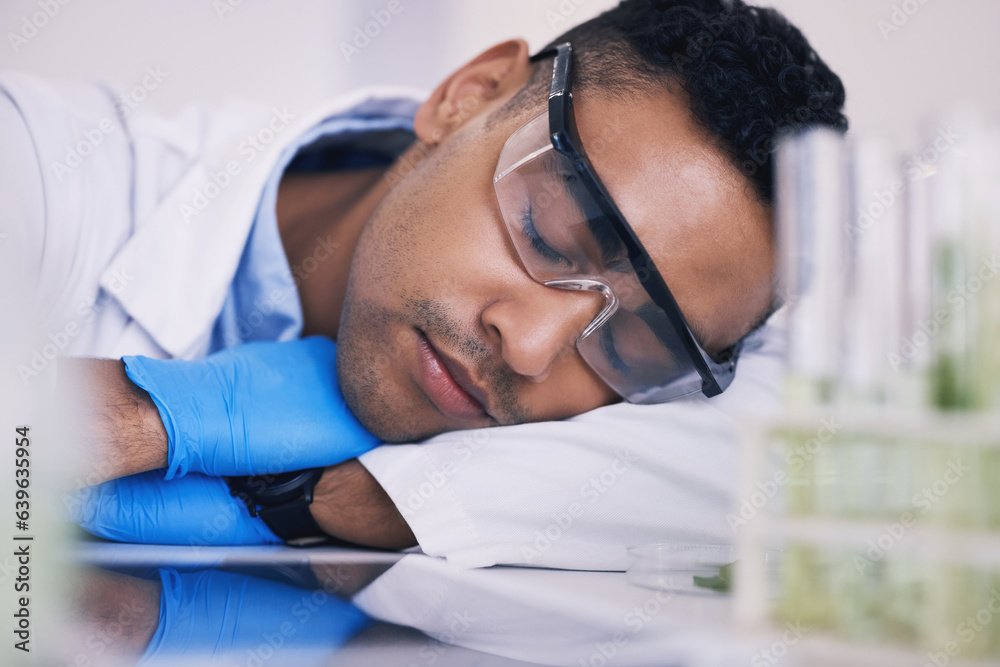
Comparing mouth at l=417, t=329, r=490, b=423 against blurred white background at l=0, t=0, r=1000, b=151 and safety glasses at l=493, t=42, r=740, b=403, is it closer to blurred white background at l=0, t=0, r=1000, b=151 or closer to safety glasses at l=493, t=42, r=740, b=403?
safety glasses at l=493, t=42, r=740, b=403

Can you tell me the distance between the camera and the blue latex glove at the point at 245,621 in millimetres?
374

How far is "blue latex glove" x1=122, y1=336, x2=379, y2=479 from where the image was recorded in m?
0.77

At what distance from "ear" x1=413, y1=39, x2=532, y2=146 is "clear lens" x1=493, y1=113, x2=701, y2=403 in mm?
265

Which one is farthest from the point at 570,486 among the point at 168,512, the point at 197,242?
the point at 197,242

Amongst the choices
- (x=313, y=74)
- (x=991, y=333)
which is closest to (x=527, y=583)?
(x=991, y=333)

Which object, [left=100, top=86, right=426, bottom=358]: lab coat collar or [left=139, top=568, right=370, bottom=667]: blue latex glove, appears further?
[left=100, top=86, right=426, bottom=358]: lab coat collar

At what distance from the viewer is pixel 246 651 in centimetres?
38

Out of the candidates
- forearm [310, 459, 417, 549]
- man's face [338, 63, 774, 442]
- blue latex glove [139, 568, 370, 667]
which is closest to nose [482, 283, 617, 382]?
man's face [338, 63, 774, 442]

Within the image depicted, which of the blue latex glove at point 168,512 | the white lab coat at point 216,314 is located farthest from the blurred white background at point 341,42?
the blue latex glove at point 168,512

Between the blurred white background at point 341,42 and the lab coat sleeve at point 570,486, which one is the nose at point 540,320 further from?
the blurred white background at point 341,42

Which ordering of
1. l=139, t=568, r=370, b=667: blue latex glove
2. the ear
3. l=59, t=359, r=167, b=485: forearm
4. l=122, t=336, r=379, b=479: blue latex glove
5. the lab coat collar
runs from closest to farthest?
l=139, t=568, r=370, b=667: blue latex glove < l=59, t=359, r=167, b=485: forearm < l=122, t=336, r=379, b=479: blue latex glove < the lab coat collar < the ear

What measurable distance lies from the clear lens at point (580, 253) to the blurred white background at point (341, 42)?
2.36 ft

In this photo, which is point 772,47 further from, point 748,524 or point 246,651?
point 246,651

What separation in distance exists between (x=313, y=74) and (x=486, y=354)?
1.49 m
